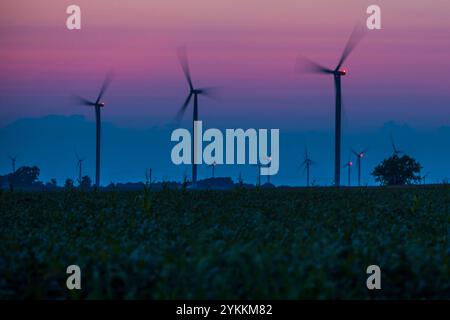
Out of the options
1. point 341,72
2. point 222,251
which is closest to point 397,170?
point 341,72

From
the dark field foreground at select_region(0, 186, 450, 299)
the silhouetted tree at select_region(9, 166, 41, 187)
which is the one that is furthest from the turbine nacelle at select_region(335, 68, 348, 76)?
the silhouetted tree at select_region(9, 166, 41, 187)

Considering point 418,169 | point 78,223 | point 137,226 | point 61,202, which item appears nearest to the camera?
point 137,226

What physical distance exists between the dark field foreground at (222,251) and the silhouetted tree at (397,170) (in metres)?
91.5

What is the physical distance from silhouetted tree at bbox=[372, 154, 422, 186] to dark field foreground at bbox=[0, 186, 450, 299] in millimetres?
91451

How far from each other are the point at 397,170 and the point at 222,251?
111727 mm

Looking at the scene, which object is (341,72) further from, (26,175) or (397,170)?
(26,175)

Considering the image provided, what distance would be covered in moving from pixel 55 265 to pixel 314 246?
5.68 m

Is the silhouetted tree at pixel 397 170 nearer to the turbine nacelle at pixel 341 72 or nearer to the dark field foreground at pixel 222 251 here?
the turbine nacelle at pixel 341 72

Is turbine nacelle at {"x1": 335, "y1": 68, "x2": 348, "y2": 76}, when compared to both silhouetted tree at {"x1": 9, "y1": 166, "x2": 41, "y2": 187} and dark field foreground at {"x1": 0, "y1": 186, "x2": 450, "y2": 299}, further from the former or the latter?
silhouetted tree at {"x1": 9, "y1": 166, "x2": 41, "y2": 187}

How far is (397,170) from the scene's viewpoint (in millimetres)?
126562
